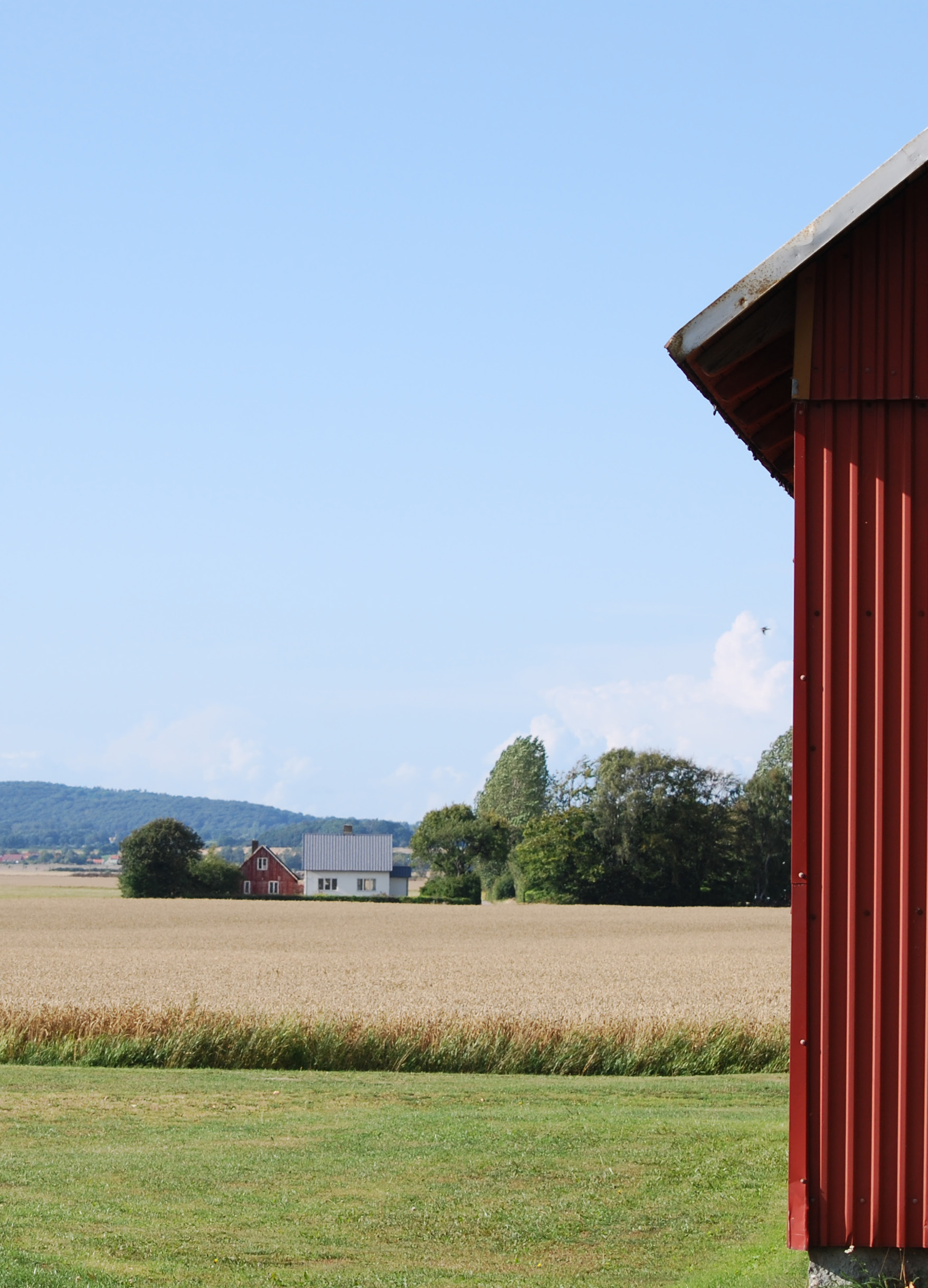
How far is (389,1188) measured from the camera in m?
11.6

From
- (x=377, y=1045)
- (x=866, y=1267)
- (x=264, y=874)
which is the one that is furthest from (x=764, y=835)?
(x=866, y=1267)

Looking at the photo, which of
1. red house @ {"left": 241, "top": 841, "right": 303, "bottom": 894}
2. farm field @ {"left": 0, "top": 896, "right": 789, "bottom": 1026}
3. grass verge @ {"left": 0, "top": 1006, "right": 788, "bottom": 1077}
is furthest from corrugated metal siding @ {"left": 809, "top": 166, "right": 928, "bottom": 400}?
red house @ {"left": 241, "top": 841, "right": 303, "bottom": 894}

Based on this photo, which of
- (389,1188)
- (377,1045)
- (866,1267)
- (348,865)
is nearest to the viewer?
(866,1267)

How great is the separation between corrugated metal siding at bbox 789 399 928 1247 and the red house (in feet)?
399

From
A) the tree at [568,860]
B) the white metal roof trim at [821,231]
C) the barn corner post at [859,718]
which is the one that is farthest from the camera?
the tree at [568,860]

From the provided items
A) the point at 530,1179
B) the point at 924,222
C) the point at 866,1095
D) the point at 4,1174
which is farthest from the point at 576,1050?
the point at 924,222

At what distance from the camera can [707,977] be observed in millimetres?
37406

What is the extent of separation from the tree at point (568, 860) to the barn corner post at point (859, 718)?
310ft

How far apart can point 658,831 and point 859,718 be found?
9396 centimetres

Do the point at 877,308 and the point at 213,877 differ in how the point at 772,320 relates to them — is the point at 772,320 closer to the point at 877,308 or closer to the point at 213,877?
the point at 877,308

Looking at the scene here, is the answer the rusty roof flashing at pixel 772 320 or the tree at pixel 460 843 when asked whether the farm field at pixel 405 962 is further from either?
the tree at pixel 460 843

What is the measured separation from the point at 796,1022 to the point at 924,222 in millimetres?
4785

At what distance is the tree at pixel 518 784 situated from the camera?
442ft

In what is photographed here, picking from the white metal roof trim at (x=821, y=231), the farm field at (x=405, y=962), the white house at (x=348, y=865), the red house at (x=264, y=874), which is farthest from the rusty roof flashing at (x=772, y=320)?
the red house at (x=264, y=874)
